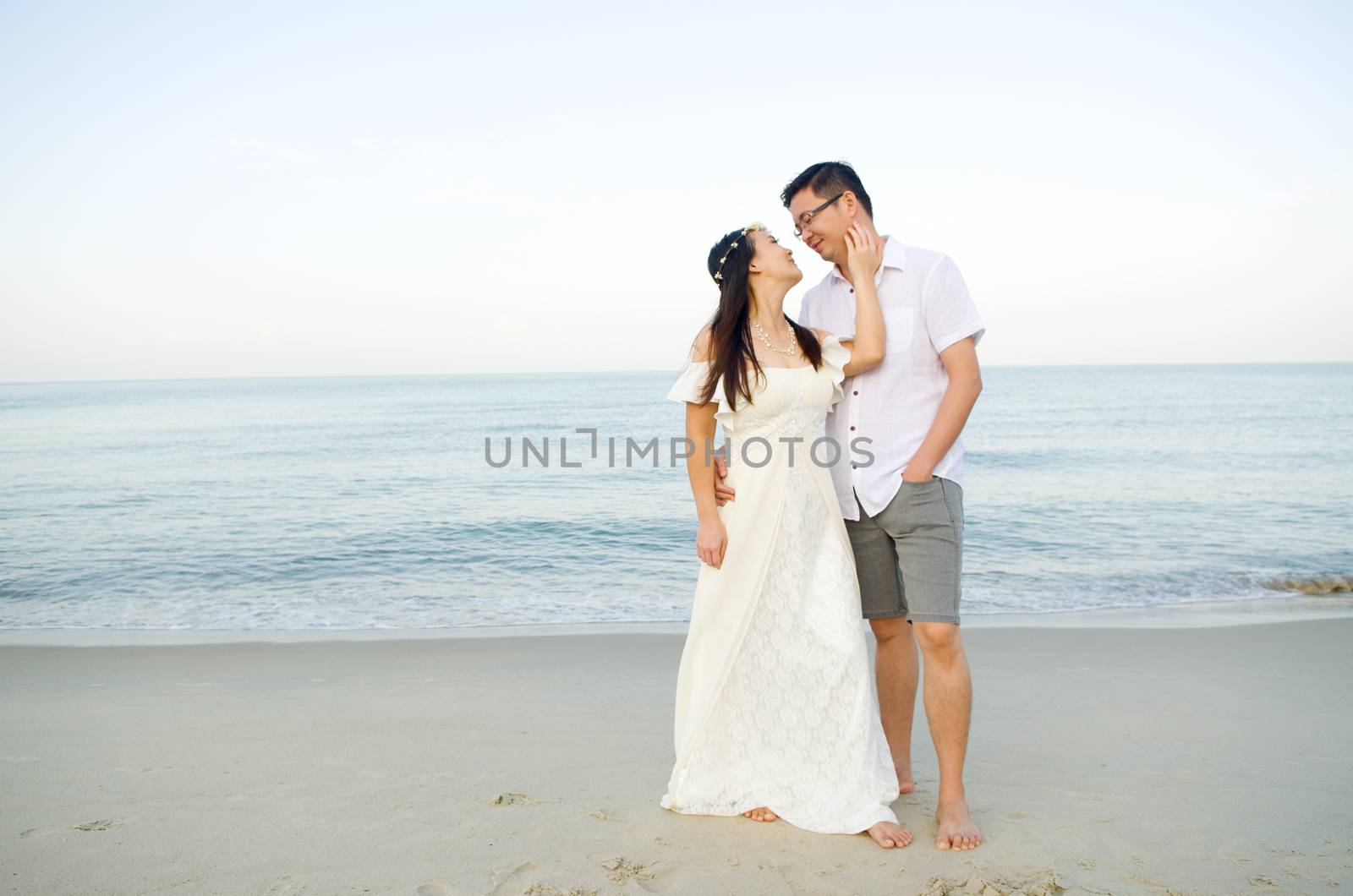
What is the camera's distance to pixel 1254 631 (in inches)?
246

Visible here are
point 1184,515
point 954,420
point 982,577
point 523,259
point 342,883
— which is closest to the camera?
point 342,883

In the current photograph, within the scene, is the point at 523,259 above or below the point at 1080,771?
above

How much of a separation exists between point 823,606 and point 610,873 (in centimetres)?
108

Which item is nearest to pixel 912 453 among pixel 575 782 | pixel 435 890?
pixel 575 782

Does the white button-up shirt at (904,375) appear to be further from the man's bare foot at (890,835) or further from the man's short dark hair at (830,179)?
the man's bare foot at (890,835)

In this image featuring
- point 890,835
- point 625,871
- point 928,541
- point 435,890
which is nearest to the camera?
point 435,890

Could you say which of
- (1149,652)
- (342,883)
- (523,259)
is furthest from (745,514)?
(523,259)

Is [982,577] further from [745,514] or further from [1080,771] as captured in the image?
[745,514]

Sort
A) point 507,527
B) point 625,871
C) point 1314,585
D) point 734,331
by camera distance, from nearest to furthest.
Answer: point 625,871
point 734,331
point 1314,585
point 507,527

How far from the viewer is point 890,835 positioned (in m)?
2.87

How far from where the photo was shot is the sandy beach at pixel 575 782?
2.71 meters

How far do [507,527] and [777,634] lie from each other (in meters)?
9.76

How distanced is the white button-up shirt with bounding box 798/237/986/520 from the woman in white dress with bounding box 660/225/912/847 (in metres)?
0.07

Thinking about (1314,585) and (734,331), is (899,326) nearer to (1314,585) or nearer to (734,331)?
(734,331)
